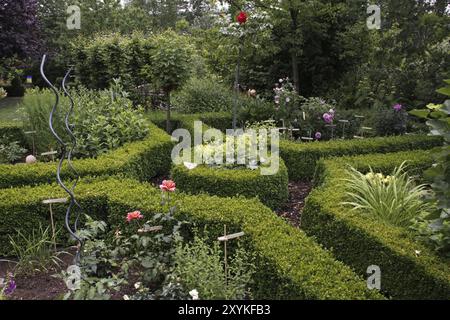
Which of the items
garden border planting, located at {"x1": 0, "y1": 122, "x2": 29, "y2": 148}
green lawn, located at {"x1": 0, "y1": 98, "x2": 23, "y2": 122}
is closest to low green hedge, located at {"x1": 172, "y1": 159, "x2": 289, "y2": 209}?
garden border planting, located at {"x1": 0, "y1": 122, "x2": 29, "y2": 148}

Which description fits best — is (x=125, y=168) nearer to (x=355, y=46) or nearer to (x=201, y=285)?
(x=201, y=285)

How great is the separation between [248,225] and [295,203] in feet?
6.63

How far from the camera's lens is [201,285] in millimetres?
2805

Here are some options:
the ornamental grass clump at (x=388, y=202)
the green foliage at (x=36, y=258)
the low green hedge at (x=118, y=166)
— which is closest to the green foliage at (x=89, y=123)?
the low green hedge at (x=118, y=166)

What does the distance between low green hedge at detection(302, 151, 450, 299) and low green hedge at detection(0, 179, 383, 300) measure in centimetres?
37

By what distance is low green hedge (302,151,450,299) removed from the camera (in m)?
3.04

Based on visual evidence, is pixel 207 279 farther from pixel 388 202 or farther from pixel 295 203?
pixel 295 203

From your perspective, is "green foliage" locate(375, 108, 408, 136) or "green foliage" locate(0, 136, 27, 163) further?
"green foliage" locate(375, 108, 408, 136)

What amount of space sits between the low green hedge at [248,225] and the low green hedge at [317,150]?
2.26 metres

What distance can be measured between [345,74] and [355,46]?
82 cm

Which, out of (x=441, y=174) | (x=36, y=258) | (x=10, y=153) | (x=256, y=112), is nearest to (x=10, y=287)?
(x=36, y=258)

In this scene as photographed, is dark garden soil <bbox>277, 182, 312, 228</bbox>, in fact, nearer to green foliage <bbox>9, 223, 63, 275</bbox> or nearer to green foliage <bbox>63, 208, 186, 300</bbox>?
green foliage <bbox>63, 208, 186, 300</bbox>

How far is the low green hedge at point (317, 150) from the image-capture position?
6.12m

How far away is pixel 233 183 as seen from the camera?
15.5 feet
